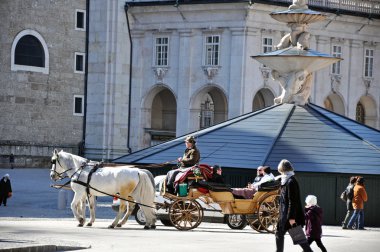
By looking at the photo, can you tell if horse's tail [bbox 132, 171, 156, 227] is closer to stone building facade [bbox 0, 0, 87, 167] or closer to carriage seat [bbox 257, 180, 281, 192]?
carriage seat [bbox 257, 180, 281, 192]

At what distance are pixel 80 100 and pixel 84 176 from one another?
45.5 metres

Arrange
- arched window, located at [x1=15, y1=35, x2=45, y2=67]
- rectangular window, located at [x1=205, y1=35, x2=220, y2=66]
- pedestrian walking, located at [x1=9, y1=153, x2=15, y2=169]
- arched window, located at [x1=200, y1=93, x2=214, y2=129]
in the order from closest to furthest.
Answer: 1. pedestrian walking, located at [x1=9, y1=153, x2=15, y2=169]
2. arched window, located at [x1=15, y1=35, x2=45, y2=67]
3. rectangular window, located at [x1=205, y1=35, x2=220, y2=66]
4. arched window, located at [x1=200, y1=93, x2=214, y2=129]

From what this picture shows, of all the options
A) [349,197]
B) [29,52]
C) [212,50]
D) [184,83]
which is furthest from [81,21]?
[349,197]

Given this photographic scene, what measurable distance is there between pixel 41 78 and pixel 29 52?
154cm

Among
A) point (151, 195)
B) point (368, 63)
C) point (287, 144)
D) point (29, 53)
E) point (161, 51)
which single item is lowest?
point (151, 195)

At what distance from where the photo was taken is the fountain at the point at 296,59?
4559cm

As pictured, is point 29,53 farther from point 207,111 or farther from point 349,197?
point 349,197

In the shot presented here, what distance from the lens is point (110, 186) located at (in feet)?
114

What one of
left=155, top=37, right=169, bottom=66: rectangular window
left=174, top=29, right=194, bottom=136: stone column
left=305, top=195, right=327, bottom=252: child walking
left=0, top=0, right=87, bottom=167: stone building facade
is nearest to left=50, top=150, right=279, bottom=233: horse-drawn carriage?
left=305, top=195, right=327, bottom=252: child walking

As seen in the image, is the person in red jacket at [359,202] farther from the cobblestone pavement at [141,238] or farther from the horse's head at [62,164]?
the horse's head at [62,164]

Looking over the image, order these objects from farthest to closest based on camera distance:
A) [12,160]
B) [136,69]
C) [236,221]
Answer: [136,69], [12,160], [236,221]

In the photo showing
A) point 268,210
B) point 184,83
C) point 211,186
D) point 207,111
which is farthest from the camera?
point 207,111

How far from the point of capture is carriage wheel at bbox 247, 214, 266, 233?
34188 millimetres

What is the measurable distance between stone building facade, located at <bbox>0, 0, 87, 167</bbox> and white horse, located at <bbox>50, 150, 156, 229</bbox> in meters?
39.3
